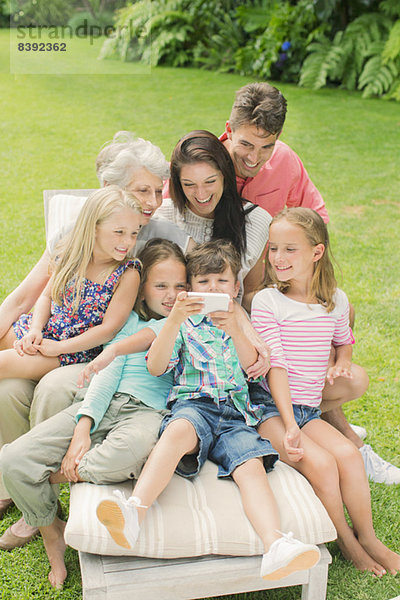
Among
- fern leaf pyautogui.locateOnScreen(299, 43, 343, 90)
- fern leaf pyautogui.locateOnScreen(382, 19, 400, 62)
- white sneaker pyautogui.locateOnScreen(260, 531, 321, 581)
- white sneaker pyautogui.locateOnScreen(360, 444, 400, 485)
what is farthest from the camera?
fern leaf pyautogui.locateOnScreen(299, 43, 343, 90)

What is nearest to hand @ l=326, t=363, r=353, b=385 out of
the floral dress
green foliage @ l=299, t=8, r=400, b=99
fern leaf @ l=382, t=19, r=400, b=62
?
the floral dress

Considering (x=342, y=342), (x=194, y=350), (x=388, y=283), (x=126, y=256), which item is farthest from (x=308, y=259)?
(x=388, y=283)

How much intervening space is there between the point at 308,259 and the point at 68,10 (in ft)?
42.0

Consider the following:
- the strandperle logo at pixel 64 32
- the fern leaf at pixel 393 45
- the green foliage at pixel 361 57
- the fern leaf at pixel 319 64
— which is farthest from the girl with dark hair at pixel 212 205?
the strandperle logo at pixel 64 32

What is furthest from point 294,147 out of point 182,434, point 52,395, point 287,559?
point 287,559

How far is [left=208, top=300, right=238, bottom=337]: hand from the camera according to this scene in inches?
97.1

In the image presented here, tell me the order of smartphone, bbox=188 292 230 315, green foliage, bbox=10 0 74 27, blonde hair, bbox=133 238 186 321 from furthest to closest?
green foliage, bbox=10 0 74 27 → blonde hair, bbox=133 238 186 321 → smartphone, bbox=188 292 230 315

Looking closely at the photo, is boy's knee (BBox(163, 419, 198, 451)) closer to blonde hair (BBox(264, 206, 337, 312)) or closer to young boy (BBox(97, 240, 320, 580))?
young boy (BBox(97, 240, 320, 580))

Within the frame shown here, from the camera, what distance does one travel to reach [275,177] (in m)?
3.50

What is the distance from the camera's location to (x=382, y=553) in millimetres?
2516

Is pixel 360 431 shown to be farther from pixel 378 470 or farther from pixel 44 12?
pixel 44 12

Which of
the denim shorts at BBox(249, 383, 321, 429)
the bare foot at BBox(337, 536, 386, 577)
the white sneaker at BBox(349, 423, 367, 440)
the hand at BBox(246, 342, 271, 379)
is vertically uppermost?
the hand at BBox(246, 342, 271, 379)

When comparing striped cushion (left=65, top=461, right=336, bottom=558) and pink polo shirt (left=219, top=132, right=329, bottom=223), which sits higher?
pink polo shirt (left=219, top=132, right=329, bottom=223)

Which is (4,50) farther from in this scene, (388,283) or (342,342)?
(342,342)
